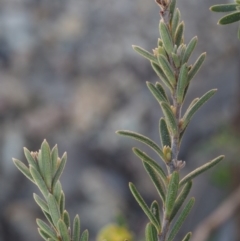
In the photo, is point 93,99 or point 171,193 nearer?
point 171,193

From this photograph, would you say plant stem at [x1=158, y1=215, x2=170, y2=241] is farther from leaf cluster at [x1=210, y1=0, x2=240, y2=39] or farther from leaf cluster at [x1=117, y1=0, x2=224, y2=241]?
leaf cluster at [x1=210, y1=0, x2=240, y2=39]

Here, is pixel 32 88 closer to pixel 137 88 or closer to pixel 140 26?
pixel 137 88

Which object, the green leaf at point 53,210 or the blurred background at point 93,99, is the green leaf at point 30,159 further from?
the blurred background at point 93,99

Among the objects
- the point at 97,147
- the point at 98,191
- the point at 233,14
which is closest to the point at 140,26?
the point at 97,147

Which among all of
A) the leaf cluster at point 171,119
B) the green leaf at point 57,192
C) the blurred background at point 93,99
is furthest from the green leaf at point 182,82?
the blurred background at point 93,99

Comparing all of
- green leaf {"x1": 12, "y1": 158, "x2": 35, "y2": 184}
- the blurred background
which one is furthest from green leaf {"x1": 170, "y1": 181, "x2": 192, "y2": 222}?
the blurred background

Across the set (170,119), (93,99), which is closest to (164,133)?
(170,119)

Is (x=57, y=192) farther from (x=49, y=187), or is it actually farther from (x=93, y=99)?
(x=93, y=99)
